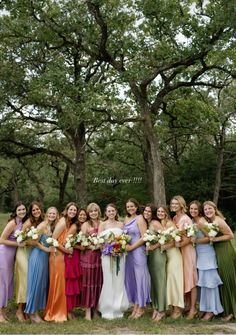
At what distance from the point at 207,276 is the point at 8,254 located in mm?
3796

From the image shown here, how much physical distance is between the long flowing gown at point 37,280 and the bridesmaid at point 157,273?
204 cm

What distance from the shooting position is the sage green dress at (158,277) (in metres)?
7.88

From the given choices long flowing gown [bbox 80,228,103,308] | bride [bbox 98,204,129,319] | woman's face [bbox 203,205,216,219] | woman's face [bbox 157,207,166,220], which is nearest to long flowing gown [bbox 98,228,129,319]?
bride [bbox 98,204,129,319]

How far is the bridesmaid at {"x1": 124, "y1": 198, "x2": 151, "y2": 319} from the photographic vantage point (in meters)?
8.02

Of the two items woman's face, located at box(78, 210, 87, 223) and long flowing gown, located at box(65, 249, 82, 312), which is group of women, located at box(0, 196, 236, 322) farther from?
woman's face, located at box(78, 210, 87, 223)

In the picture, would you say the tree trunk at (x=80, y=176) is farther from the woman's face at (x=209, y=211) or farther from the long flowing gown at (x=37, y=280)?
the woman's face at (x=209, y=211)

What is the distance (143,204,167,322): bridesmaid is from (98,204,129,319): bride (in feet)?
1.81

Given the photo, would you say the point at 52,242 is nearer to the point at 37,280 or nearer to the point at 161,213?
the point at 37,280

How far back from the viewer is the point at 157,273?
26.3ft

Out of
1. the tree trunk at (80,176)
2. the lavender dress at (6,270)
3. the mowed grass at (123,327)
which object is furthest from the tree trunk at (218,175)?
the lavender dress at (6,270)

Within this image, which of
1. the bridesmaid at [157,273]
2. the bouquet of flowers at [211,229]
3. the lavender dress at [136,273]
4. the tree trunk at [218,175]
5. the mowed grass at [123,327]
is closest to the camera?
the mowed grass at [123,327]

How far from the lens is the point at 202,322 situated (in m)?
7.54

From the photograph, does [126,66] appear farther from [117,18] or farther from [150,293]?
[150,293]

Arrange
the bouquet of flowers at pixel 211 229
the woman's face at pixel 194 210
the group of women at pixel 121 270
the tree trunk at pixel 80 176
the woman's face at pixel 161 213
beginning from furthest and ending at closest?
the tree trunk at pixel 80 176, the woman's face at pixel 161 213, the woman's face at pixel 194 210, the group of women at pixel 121 270, the bouquet of flowers at pixel 211 229
